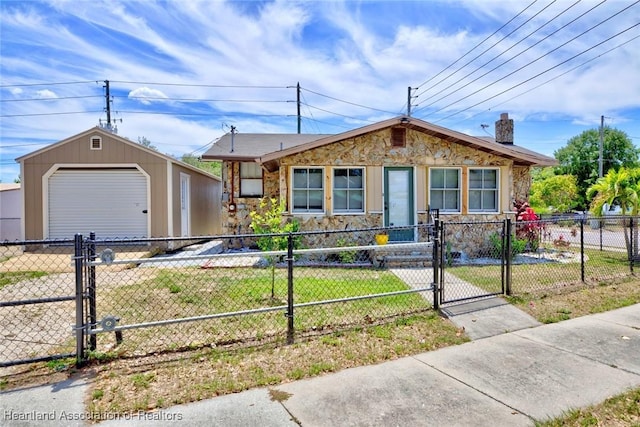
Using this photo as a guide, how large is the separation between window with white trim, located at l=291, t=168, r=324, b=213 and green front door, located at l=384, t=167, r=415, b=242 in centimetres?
176

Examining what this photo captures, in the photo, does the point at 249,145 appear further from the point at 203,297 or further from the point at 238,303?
the point at 238,303

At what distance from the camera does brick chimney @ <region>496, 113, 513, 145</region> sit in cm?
1591

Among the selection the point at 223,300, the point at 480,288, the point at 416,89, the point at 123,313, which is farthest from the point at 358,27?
the point at 416,89

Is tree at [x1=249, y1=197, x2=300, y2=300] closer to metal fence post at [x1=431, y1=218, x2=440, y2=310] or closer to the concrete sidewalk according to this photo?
metal fence post at [x1=431, y1=218, x2=440, y2=310]

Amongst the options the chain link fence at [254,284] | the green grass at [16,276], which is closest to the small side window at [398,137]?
the chain link fence at [254,284]

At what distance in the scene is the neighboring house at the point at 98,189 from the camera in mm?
11734

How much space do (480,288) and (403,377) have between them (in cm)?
374

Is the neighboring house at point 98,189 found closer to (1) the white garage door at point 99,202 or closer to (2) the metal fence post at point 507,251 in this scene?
(1) the white garage door at point 99,202

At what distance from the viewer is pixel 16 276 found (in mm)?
7898

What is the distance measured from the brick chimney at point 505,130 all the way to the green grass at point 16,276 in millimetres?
15883

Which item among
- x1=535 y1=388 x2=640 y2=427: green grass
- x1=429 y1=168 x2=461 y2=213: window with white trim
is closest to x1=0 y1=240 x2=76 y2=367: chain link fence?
x1=535 y1=388 x2=640 y2=427: green grass

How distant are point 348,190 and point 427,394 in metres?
7.59

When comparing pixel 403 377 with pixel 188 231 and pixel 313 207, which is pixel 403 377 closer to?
pixel 313 207

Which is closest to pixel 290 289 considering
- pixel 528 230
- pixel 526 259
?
pixel 526 259
